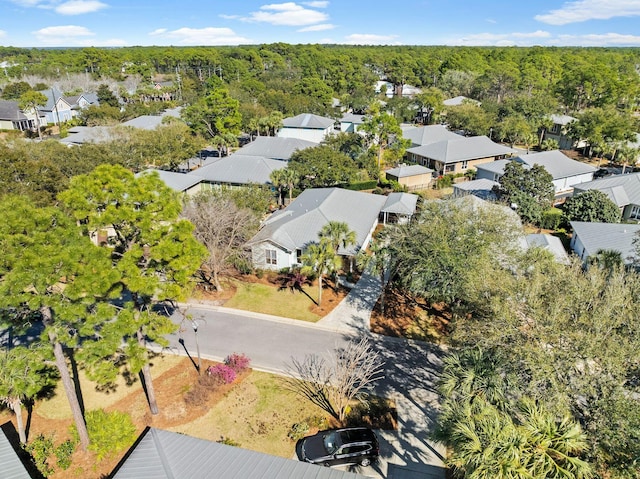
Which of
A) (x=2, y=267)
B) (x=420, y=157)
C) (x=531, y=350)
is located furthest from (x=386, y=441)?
(x=420, y=157)

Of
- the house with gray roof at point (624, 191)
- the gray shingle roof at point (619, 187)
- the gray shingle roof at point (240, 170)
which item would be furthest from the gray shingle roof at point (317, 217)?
A: the house with gray roof at point (624, 191)

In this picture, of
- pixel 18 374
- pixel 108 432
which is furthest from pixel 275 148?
pixel 18 374

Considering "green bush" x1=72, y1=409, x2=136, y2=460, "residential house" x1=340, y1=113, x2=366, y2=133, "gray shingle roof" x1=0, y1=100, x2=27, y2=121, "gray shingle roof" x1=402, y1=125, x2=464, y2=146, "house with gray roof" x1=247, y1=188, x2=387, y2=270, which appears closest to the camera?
"green bush" x1=72, y1=409, x2=136, y2=460

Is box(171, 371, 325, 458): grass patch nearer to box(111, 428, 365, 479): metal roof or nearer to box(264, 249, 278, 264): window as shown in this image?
box(111, 428, 365, 479): metal roof

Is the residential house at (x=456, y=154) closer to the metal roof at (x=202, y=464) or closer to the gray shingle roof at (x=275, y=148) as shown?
the gray shingle roof at (x=275, y=148)

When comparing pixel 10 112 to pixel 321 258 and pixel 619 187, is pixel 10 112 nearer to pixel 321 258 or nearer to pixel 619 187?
pixel 321 258

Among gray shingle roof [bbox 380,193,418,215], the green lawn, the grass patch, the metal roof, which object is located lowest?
the grass patch

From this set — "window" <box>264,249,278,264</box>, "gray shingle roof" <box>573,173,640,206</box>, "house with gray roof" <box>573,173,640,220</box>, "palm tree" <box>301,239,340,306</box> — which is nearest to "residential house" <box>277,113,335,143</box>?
"gray shingle roof" <box>573,173,640,206</box>
